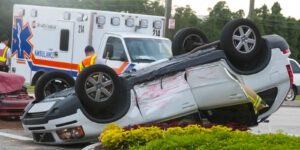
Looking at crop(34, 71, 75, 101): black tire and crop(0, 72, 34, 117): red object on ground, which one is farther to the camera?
crop(0, 72, 34, 117): red object on ground

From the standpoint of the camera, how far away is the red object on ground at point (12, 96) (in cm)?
1363

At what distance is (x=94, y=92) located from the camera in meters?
10.2

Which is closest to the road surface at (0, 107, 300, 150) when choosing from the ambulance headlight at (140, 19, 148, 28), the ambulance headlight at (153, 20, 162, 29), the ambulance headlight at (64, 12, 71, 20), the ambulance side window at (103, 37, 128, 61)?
the ambulance side window at (103, 37, 128, 61)

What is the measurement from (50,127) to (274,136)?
12.1 ft

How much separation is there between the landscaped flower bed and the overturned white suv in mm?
601

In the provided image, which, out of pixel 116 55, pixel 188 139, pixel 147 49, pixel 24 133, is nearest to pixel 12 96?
pixel 24 133

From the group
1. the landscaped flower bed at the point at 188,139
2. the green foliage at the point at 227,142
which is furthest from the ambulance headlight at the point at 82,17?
the green foliage at the point at 227,142

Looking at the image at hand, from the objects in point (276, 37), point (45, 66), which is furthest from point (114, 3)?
point (276, 37)

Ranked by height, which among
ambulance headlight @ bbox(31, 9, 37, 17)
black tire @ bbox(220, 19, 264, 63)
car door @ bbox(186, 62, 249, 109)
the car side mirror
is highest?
black tire @ bbox(220, 19, 264, 63)

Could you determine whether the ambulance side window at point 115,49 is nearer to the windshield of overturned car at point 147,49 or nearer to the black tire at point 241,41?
the windshield of overturned car at point 147,49

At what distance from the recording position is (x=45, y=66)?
21688mm

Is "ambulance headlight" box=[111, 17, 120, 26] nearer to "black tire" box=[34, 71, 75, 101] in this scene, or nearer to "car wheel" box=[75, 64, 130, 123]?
"black tire" box=[34, 71, 75, 101]

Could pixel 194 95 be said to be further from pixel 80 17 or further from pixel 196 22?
pixel 196 22

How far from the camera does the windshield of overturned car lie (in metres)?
17.6
